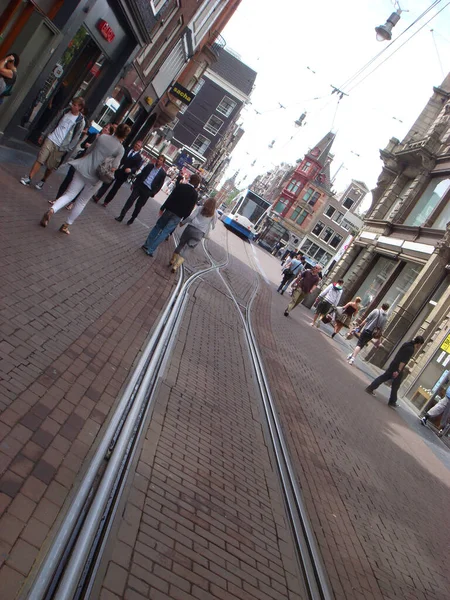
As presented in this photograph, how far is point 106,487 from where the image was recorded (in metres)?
3.94

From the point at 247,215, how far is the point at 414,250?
987 inches

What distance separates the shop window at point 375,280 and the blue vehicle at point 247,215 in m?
19.1

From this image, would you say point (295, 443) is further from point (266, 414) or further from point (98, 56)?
point (98, 56)

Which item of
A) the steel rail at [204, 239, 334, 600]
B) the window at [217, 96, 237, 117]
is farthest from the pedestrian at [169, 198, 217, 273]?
the window at [217, 96, 237, 117]

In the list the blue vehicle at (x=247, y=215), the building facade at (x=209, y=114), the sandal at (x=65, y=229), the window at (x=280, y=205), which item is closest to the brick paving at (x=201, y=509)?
the sandal at (x=65, y=229)

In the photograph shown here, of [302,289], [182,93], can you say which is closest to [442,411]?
[302,289]

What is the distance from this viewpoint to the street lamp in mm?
15039

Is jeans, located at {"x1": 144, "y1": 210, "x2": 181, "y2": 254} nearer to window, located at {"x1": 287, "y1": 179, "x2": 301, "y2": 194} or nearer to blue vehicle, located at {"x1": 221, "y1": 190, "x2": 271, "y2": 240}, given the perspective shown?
blue vehicle, located at {"x1": 221, "y1": 190, "x2": 271, "y2": 240}

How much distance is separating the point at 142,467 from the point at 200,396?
2.23 m

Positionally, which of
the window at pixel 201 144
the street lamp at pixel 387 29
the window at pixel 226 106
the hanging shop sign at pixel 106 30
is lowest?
the hanging shop sign at pixel 106 30

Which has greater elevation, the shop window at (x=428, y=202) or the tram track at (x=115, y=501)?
the shop window at (x=428, y=202)

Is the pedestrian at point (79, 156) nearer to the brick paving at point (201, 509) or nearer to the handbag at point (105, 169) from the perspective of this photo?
the handbag at point (105, 169)

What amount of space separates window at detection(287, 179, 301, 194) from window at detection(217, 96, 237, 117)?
18622 mm

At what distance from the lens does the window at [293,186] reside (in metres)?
89.9
